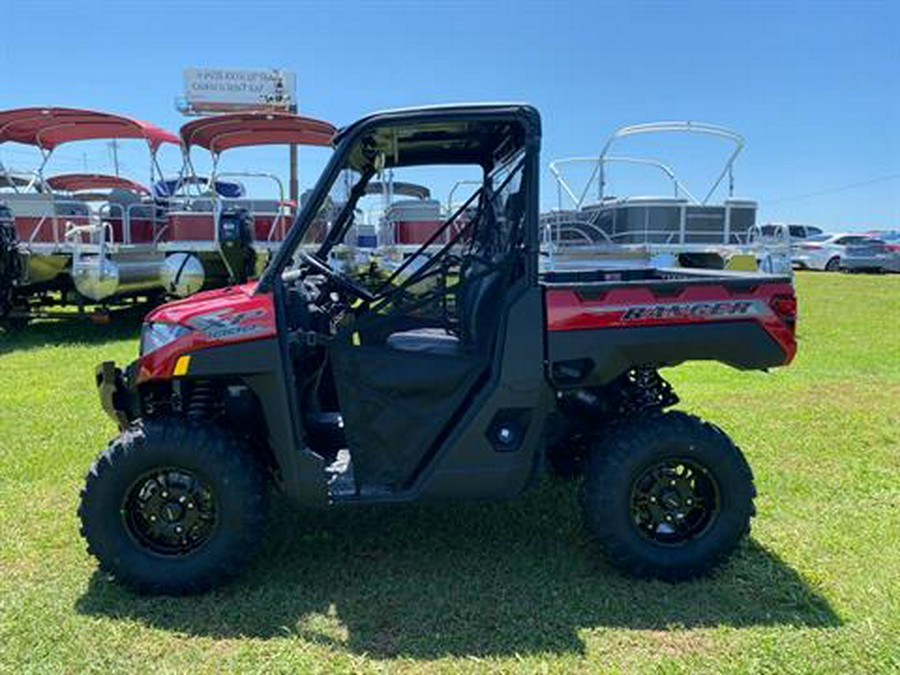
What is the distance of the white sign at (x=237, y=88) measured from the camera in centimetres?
3225

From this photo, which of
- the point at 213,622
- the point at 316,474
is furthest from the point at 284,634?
the point at 316,474

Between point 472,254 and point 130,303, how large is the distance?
32.5 ft

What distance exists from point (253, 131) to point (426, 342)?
31.4 feet

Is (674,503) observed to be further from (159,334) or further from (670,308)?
(159,334)

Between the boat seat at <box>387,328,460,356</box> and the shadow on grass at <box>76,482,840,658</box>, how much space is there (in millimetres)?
990

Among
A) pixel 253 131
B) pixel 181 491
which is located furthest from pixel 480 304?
pixel 253 131

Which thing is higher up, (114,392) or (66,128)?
(66,128)

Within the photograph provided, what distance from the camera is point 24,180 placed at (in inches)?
494

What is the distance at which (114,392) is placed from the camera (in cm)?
342

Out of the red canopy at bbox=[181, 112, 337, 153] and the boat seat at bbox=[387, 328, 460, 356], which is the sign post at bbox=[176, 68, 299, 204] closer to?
the red canopy at bbox=[181, 112, 337, 153]

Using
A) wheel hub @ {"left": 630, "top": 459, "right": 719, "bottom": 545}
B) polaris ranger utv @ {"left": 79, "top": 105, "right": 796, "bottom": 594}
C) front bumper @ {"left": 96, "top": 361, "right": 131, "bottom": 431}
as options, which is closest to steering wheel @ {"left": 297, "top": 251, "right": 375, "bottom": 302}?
polaris ranger utv @ {"left": 79, "top": 105, "right": 796, "bottom": 594}

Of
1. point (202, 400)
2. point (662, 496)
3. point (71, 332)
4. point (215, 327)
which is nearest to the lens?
point (215, 327)

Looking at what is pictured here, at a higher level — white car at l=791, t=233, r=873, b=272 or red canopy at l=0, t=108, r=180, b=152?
red canopy at l=0, t=108, r=180, b=152

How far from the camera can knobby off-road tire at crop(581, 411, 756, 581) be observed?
10.4ft
